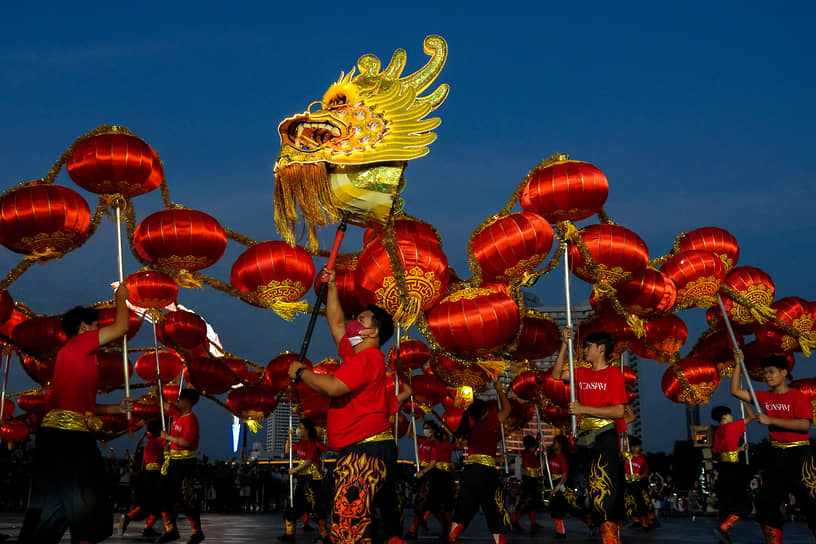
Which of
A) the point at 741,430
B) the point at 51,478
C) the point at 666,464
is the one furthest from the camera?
the point at 666,464

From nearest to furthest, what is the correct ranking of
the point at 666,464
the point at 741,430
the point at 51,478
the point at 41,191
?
the point at 51,478 → the point at 41,191 → the point at 741,430 → the point at 666,464

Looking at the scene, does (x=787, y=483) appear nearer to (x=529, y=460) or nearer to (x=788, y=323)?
(x=788, y=323)

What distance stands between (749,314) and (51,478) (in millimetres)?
9919

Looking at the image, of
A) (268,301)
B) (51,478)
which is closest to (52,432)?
(51,478)

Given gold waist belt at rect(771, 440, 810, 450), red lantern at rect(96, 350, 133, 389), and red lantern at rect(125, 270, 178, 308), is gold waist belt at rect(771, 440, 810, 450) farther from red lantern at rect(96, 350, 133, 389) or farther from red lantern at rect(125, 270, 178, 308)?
red lantern at rect(96, 350, 133, 389)

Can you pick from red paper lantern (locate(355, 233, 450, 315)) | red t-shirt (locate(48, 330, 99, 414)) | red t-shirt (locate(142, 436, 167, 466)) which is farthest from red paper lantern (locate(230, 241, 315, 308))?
red t-shirt (locate(48, 330, 99, 414))

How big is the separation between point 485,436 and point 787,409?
3.00 meters

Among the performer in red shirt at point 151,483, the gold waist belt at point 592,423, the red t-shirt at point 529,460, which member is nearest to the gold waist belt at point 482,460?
the gold waist belt at point 592,423

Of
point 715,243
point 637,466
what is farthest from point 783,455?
point 637,466

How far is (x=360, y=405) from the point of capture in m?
4.38

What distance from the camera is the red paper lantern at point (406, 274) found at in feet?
27.1

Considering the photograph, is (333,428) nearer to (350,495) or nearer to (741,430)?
(350,495)

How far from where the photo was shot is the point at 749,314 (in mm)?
11422

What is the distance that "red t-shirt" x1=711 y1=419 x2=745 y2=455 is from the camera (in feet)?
30.3
